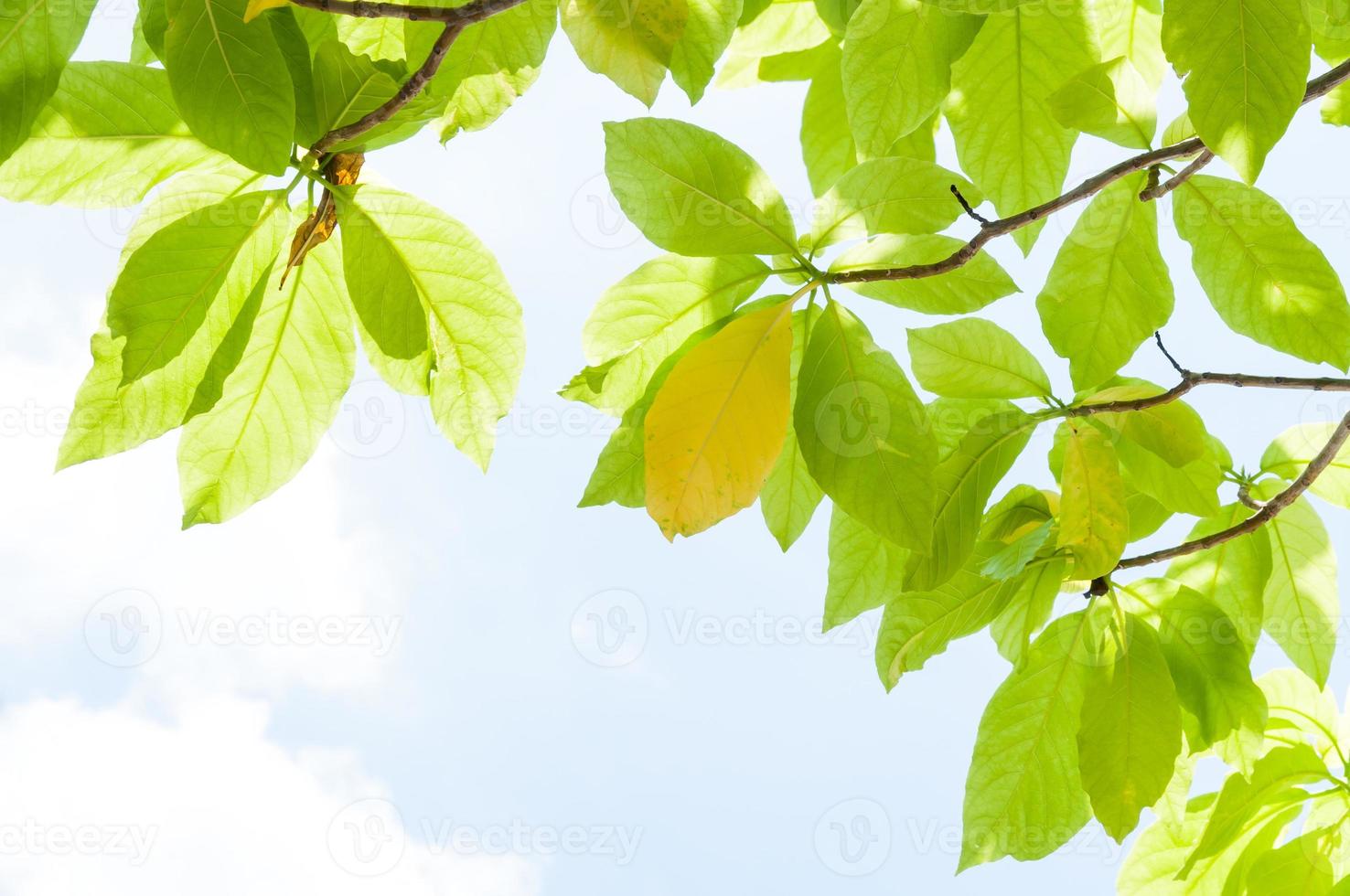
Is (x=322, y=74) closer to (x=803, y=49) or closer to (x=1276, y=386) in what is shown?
(x=803, y=49)

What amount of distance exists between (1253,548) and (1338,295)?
1.33ft

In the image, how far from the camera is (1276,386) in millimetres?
988

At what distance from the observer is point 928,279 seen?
97 cm

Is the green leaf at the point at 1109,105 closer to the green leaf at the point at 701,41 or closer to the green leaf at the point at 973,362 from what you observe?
the green leaf at the point at 973,362

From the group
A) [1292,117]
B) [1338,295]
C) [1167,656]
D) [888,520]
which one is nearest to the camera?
[1292,117]

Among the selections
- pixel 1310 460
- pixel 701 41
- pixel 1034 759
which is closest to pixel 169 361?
pixel 701 41

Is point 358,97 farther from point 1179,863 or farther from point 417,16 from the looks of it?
point 1179,863

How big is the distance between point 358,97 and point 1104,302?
0.70 metres

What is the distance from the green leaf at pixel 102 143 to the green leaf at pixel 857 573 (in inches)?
27.0

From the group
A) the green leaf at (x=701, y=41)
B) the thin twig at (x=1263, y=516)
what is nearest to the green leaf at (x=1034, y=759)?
the thin twig at (x=1263, y=516)

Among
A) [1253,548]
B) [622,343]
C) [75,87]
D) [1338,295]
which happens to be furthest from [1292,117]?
[75,87]

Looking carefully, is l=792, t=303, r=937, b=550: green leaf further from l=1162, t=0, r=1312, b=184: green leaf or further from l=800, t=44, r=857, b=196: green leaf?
l=800, t=44, r=857, b=196: green leaf

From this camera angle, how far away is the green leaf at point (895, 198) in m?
0.85

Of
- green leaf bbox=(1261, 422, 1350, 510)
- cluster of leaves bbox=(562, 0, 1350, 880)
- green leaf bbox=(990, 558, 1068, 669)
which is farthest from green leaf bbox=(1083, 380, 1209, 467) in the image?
green leaf bbox=(1261, 422, 1350, 510)
